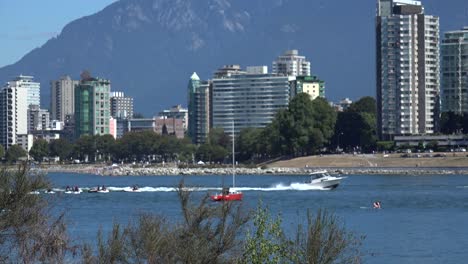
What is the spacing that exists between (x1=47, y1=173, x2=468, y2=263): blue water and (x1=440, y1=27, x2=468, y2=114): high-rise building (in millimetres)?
65129

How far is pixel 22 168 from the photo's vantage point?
2791cm

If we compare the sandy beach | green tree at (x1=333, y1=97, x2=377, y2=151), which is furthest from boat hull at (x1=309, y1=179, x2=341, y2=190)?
green tree at (x1=333, y1=97, x2=377, y2=151)

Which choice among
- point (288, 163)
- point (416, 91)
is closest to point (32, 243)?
point (288, 163)

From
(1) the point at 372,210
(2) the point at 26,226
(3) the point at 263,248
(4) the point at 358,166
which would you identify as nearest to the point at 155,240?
(3) the point at 263,248

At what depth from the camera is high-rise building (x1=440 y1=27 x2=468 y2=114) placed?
189500 mm

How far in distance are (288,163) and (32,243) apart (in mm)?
136919

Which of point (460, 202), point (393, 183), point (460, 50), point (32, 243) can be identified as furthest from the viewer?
point (460, 50)

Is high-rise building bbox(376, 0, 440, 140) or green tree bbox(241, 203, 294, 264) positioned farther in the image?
high-rise building bbox(376, 0, 440, 140)

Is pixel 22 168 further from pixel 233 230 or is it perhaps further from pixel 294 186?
pixel 294 186

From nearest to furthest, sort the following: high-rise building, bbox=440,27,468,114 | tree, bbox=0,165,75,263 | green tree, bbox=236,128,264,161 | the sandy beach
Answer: tree, bbox=0,165,75,263 < the sandy beach < green tree, bbox=236,128,264,161 < high-rise building, bbox=440,27,468,114

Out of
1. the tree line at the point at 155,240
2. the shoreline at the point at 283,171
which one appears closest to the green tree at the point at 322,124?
the shoreline at the point at 283,171

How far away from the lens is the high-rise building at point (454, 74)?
18950cm

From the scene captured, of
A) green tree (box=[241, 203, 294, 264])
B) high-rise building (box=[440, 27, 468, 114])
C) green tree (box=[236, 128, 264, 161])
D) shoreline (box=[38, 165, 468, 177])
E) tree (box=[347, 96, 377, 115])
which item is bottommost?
green tree (box=[241, 203, 294, 264])

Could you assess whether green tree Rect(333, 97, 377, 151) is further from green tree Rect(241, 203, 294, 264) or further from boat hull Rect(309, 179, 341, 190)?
green tree Rect(241, 203, 294, 264)
